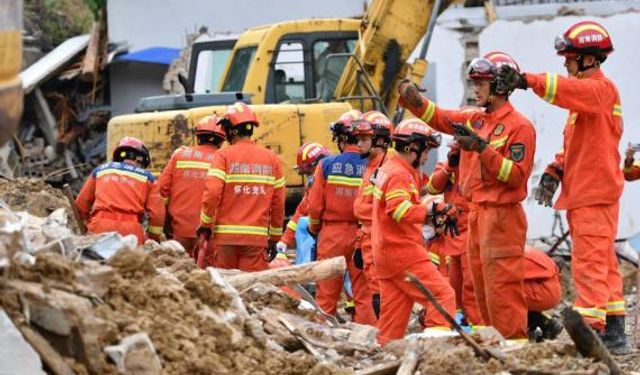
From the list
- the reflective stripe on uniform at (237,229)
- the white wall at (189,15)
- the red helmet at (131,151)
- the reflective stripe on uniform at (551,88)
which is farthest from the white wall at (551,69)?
the reflective stripe on uniform at (551,88)

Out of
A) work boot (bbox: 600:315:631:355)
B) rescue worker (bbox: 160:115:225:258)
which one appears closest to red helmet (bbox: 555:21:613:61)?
work boot (bbox: 600:315:631:355)

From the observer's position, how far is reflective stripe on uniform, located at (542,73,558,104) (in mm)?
9414

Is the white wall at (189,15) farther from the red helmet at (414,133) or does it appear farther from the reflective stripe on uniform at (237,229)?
the red helmet at (414,133)

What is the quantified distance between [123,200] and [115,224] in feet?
0.72

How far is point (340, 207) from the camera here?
12.3m

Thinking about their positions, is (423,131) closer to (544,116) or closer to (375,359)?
(375,359)

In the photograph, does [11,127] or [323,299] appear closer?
[11,127]

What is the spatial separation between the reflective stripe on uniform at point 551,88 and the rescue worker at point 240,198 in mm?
3541

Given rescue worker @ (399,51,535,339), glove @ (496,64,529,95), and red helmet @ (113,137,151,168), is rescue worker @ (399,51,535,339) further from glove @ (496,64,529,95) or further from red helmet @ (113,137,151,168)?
red helmet @ (113,137,151,168)

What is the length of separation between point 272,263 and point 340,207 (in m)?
1.07

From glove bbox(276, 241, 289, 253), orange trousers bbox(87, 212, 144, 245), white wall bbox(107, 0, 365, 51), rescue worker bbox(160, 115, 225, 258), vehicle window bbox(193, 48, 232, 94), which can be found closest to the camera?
orange trousers bbox(87, 212, 144, 245)

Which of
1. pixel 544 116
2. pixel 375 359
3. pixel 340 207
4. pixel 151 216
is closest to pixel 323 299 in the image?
pixel 340 207

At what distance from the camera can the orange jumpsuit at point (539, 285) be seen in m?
10.5

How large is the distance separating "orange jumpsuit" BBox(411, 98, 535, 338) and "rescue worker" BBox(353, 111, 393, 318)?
5.45ft
